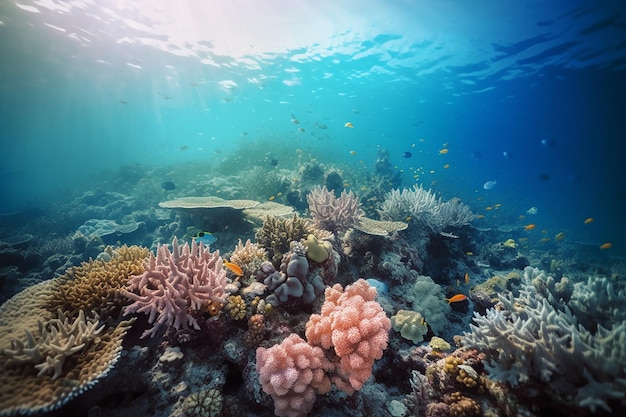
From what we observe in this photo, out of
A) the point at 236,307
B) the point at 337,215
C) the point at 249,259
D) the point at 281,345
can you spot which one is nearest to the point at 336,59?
the point at 337,215

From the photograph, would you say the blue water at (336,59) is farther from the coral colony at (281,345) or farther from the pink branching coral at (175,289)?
the pink branching coral at (175,289)

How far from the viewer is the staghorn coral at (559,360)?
2.11 m

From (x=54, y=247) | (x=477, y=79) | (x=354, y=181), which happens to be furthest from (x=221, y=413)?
(x=477, y=79)

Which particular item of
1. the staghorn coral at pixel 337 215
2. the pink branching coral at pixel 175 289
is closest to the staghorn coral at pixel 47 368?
the pink branching coral at pixel 175 289

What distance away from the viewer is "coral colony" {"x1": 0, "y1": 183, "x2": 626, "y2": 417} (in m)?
2.50

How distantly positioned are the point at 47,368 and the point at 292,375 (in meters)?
2.51

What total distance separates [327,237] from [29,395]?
4.80 metres

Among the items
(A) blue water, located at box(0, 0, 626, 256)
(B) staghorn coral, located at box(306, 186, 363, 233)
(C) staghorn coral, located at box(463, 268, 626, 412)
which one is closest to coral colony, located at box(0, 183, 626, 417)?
(C) staghorn coral, located at box(463, 268, 626, 412)

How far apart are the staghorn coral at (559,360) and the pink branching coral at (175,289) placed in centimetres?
359

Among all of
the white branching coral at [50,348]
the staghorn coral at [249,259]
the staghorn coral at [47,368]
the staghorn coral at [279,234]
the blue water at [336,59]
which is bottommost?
the staghorn coral at [47,368]

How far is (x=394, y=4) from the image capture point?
628 inches

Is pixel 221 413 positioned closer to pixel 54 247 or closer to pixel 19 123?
pixel 54 247

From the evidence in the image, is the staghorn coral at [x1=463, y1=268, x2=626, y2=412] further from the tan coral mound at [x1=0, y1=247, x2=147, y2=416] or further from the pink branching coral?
the tan coral mound at [x1=0, y1=247, x2=147, y2=416]

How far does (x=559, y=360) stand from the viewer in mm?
2373
